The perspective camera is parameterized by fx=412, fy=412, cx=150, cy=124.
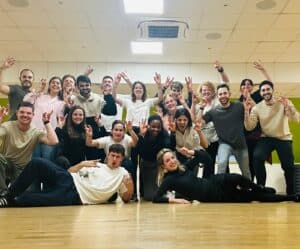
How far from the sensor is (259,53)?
25.9 feet

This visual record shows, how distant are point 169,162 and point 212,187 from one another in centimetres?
47

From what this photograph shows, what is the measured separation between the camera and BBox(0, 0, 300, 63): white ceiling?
590cm

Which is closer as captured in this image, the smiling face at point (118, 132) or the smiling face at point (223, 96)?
the smiling face at point (118, 132)

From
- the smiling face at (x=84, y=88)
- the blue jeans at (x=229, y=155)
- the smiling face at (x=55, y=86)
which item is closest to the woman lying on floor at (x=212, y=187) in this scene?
the blue jeans at (x=229, y=155)

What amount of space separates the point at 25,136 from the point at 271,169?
4.72m

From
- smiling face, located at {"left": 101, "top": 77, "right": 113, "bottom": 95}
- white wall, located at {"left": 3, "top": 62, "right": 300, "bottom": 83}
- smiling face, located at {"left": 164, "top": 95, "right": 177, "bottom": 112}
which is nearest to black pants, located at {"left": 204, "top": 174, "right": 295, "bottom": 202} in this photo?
smiling face, located at {"left": 164, "top": 95, "right": 177, "bottom": 112}

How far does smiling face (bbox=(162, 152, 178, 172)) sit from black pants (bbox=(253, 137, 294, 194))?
0.97m

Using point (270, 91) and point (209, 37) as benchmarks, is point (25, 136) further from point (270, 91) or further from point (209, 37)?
point (209, 37)

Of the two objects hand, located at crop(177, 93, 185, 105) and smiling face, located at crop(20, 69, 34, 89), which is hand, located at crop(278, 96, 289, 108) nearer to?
hand, located at crop(177, 93, 185, 105)

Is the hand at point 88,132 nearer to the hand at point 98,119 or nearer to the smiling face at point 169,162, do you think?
the hand at point 98,119

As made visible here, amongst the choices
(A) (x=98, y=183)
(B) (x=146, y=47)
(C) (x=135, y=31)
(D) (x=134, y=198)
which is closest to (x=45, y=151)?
(A) (x=98, y=183)

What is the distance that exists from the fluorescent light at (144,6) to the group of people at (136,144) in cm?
156

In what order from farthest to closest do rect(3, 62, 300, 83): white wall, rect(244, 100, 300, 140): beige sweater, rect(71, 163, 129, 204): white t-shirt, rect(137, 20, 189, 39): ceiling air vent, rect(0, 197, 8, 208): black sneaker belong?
rect(3, 62, 300, 83): white wall, rect(137, 20, 189, 39): ceiling air vent, rect(244, 100, 300, 140): beige sweater, rect(71, 163, 129, 204): white t-shirt, rect(0, 197, 8, 208): black sneaker

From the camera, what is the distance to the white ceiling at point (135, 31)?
5.90 meters
